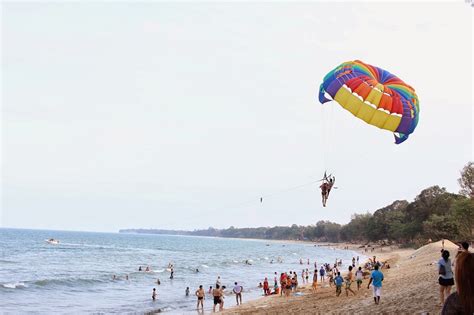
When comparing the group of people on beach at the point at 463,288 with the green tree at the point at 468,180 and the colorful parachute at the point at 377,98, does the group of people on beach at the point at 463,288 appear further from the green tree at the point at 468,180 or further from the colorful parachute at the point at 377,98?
the green tree at the point at 468,180

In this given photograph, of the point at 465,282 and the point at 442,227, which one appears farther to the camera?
the point at 442,227

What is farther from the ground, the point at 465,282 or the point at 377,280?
the point at 465,282

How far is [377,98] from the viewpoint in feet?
51.6

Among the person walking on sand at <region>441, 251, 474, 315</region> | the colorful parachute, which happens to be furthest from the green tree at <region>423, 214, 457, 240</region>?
the person walking on sand at <region>441, 251, 474, 315</region>

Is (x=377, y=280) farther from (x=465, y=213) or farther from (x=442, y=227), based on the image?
(x=442, y=227)

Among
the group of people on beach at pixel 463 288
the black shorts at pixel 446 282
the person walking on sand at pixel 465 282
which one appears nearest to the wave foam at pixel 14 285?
the black shorts at pixel 446 282

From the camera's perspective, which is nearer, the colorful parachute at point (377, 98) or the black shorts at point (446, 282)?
the black shorts at point (446, 282)

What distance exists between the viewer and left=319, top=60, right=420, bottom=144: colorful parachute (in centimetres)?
1581

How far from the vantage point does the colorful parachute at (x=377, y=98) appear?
51.9 ft

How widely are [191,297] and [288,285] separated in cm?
674

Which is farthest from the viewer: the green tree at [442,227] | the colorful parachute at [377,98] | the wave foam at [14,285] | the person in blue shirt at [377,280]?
the green tree at [442,227]

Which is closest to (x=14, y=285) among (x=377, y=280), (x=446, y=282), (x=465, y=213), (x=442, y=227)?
(x=377, y=280)

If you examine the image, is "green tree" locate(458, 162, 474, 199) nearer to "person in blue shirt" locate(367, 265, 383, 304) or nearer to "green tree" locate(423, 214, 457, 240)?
"green tree" locate(423, 214, 457, 240)

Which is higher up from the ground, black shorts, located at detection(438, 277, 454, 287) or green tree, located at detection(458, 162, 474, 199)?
green tree, located at detection(458, 162, 474, 199)
